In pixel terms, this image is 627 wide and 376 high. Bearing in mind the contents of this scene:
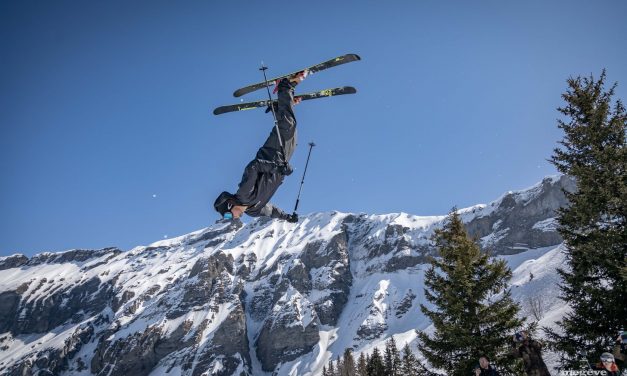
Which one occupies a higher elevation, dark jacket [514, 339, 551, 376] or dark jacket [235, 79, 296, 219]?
dark jacket [235, 79, 296, 219]

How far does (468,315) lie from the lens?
11.8 m

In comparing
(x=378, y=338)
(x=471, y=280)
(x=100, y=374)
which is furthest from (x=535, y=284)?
(x=100, y=374)

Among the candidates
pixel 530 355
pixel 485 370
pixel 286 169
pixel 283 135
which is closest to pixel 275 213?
pixel 286 169

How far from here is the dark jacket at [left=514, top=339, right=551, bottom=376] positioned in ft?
32.8

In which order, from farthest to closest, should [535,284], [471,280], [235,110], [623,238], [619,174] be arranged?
1. [535,284]
2. [471,280]
3. [619,174]
4. [623,238]
5. [235,110]

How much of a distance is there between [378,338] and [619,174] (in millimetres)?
185844

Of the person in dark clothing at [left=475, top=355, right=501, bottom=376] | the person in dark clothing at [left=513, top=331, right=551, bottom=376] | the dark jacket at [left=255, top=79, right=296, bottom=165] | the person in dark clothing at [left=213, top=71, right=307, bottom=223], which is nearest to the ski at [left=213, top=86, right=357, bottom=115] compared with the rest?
the person in dark clothing at [left=213, top=71, right=307, bottom=223]

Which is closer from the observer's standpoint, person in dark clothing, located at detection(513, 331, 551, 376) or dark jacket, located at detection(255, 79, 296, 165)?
dark jacket, located at detection(255, 79, 296, 165)

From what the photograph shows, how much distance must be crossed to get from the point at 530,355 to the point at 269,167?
8.47m

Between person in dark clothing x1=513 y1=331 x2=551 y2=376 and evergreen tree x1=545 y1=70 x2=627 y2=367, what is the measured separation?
1002 mm

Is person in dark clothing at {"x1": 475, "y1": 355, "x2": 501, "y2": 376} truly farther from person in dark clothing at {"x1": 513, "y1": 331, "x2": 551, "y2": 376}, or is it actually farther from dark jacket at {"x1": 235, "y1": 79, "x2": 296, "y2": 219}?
dark jacket at {"x1": 235, "y1": 79, "x2": 296, "y2": 219}

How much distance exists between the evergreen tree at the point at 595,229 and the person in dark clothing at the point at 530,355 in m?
1.00

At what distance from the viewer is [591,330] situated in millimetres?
10195

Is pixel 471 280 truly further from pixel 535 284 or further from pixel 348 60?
pixel 535 284
